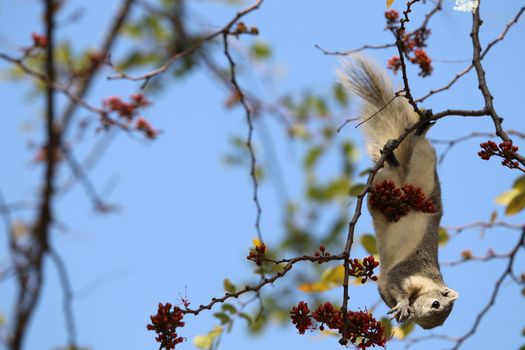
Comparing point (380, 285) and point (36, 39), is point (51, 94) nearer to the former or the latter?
point (36, 39)

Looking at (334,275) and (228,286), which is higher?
(334,275)

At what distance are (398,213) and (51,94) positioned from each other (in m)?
2.24

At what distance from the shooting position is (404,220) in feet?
9.76

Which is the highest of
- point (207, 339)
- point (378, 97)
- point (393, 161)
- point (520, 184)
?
point (378, 97)

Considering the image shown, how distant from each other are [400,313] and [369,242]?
1.52 feet

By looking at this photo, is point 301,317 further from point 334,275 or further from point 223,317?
point 334,275

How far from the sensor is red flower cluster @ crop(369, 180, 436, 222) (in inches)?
A: 108

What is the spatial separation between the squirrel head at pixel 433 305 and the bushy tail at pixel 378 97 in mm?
676

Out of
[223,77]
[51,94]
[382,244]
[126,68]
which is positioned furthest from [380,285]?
[126,68]

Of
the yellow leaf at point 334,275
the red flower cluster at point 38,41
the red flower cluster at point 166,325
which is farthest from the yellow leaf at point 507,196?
the red flower cluster at point 38,41

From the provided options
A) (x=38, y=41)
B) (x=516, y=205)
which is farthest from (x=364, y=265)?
(x=38, y=41)

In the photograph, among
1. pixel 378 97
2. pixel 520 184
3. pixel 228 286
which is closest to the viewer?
pixel 228 286

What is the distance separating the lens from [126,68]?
18.1 ft

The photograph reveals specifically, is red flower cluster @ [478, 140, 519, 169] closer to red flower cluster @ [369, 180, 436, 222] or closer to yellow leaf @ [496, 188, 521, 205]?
red flower cluster @ [369, 180, 436, 222]
